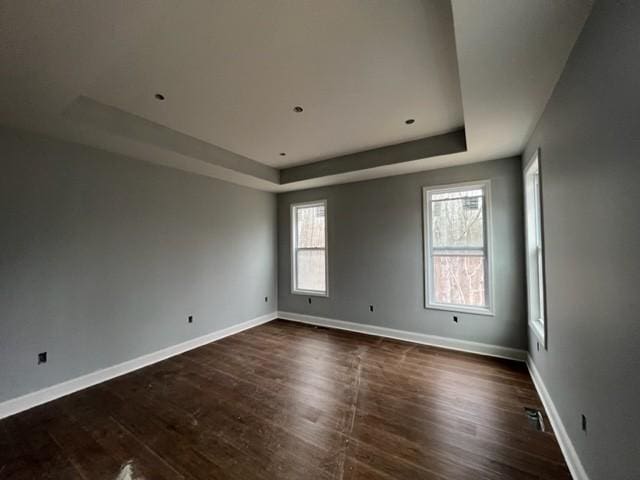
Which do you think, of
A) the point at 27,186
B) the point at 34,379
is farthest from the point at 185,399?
the point at 27,186

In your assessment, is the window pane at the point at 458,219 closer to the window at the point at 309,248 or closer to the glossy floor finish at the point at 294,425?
the glossy floor finish at the point at 294,425

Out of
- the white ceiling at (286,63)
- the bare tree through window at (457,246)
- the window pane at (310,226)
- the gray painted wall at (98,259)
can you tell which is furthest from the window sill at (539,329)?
the gray painted wall at (98,259)

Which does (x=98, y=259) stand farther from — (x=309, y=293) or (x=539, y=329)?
(x=539, y=329)

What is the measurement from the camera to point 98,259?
299 cm

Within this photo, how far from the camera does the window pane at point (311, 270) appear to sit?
503cm

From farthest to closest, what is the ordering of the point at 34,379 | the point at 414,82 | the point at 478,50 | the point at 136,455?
the point at 34,379
the point at 414,82
the point at 136,455
the point at 478,50

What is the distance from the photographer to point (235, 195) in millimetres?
4629

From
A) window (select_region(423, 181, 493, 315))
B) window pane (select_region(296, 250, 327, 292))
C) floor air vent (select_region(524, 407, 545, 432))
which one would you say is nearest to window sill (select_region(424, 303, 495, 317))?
window (select_region(423, 181, 493, 315))

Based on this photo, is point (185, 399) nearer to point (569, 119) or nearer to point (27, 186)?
point (27, 186)

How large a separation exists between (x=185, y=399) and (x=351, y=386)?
1.67 meters

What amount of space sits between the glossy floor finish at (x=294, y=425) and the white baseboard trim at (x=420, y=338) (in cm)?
19

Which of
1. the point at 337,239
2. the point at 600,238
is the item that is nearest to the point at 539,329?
the point at 600,238

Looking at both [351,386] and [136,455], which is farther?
[351,386]

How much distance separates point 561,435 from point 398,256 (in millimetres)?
2593
